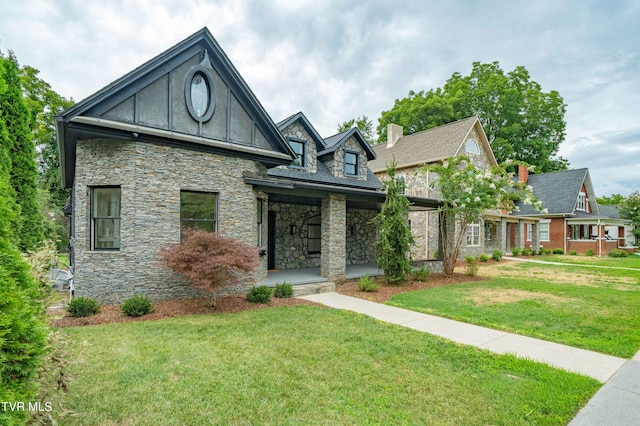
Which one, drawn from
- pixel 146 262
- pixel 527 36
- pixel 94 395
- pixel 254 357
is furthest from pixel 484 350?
pixel 527 36

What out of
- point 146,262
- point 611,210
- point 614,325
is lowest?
point 614,325

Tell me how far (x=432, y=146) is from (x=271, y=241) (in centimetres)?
1415

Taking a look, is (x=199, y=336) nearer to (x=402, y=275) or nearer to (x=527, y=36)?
(x=402, y=275)

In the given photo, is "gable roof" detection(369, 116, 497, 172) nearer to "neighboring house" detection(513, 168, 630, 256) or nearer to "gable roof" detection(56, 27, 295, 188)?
"neighboring house" detection(513, 168, 630, 256)

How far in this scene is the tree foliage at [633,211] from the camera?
26.2 metres

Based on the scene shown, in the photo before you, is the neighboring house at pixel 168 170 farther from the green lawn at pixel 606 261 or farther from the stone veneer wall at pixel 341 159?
the green lawn at pixel 606 261

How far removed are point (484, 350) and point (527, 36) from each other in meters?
15.4

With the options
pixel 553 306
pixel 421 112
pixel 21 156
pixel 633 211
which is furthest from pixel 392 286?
pixel 633 211

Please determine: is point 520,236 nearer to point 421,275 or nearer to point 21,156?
point 421,275

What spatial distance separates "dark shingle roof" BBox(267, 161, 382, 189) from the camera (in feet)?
41.0

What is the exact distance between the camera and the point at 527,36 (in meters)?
14.1

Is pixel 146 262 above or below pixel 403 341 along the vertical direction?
above

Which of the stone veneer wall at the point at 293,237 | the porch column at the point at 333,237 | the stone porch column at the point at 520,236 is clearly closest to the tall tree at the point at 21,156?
the stone veneer wall at the point at 293,237

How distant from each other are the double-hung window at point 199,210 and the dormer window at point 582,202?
103ft
